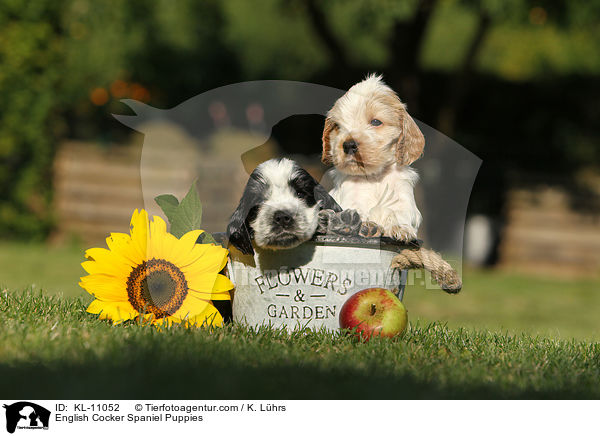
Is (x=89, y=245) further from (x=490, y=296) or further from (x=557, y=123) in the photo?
(x=557, y=123)

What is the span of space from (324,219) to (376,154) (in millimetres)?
425

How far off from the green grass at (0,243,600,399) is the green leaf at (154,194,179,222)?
0.67m

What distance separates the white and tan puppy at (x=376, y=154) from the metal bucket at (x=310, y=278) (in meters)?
0.17

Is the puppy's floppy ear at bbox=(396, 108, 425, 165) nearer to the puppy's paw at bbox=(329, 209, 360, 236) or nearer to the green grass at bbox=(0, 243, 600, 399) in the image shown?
the puppy's paw at bbox=(329, 209, 360, 236)

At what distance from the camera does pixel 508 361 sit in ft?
11.6

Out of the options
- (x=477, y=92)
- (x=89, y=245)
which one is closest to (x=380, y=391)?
(x=89, y=245)

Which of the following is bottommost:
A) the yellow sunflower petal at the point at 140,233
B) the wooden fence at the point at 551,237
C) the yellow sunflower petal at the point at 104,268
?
the yellow sunflower petal at the point at 104,268

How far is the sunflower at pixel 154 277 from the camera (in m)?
3.71

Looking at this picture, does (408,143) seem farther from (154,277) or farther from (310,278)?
(154,277)

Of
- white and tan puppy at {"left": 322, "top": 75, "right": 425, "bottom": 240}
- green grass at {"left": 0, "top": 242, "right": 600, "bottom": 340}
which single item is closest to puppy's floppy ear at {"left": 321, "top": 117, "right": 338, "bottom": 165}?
white and tan puppy at {"left": 322, "top": 75, "right": 425, "bottom": 240}

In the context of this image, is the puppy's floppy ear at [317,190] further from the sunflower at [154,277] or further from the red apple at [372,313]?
the sunflower at [154,277]

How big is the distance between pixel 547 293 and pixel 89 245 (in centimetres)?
789

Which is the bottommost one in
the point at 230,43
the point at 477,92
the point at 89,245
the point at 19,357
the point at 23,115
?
the point at 19,357
